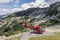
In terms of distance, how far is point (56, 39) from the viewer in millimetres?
33031

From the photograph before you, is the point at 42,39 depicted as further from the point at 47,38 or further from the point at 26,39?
the point at 26,39

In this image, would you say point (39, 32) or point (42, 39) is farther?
point (39, 32)

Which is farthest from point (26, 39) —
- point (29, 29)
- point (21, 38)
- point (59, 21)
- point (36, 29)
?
point (59, 21)

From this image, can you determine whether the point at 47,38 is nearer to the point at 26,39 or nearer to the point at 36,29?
the point at 26,39

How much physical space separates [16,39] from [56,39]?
7.70 m

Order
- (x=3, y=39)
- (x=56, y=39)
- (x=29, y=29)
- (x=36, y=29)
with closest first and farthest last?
(x=56, y=39) → (x=3, y=39) → (x=36, y=29) → (x=29, y=29)

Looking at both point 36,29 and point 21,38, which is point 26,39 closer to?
point 21,38

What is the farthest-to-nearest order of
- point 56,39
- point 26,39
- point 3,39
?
point 3,39
point 26,39
point 56,39

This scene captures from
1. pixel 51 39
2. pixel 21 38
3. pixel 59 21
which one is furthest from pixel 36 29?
pixel 59 21

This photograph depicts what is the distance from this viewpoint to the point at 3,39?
3922cm

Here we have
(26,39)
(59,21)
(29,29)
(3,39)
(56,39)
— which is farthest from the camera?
(59,21)

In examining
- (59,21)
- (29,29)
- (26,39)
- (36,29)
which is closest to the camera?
(26,39)

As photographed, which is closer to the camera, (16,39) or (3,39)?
(16,39)

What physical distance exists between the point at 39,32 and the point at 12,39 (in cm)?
662
